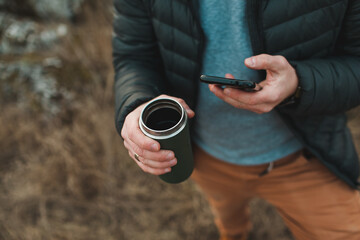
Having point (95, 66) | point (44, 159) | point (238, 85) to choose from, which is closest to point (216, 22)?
point (238, 85)

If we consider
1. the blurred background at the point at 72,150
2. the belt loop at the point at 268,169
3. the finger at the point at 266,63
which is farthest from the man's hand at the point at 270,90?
the blurred background at the point at 72,150

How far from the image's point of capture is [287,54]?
0.86 m

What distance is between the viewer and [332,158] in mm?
1032

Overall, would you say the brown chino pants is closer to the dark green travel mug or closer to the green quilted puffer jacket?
the green quilted puffer jacket

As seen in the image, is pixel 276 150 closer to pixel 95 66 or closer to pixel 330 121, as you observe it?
pixel 330 121

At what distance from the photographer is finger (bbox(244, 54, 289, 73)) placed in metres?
0.68

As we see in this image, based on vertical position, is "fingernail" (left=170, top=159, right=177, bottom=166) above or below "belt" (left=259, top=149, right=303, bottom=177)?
Result: above

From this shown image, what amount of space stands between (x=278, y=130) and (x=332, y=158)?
24 cm

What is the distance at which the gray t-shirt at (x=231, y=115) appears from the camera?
33.9 inches

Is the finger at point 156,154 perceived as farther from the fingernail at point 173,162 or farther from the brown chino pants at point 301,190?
the brown chino pants at point 301,190

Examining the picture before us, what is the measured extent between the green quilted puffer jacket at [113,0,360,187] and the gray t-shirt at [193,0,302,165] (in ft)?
0.14

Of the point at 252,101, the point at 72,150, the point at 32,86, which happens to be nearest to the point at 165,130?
the point at 252,101

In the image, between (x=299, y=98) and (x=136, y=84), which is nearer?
(x=299, y=98)

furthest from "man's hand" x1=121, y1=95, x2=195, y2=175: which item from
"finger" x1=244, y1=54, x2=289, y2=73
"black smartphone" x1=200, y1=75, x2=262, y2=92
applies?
"finger" x1=244, y1=54, x2=289, y2=73
